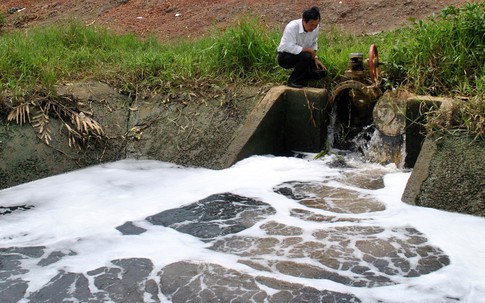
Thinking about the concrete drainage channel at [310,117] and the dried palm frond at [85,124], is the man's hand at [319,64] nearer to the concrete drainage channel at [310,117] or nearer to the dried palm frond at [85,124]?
the concrete drainage channel at [310,117]

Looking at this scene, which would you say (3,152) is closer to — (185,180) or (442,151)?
(185,180)

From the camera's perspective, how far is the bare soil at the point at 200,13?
9.89 metres

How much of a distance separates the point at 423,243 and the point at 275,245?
1.14m

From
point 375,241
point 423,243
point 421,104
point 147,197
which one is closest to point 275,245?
point 375,241

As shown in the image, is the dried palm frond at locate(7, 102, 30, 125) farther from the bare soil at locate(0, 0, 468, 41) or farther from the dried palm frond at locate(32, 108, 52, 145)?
the bare soil at locate(0, 0, 468, 41)

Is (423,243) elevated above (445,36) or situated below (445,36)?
below

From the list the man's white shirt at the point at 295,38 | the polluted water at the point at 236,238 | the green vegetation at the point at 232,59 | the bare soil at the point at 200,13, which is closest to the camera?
the polluted water at the point at 236,238

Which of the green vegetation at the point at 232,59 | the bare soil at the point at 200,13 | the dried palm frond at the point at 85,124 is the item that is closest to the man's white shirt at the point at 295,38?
the green vegetation at the point at 232,59

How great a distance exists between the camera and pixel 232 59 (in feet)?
25.3

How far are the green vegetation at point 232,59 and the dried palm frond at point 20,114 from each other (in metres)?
0.09

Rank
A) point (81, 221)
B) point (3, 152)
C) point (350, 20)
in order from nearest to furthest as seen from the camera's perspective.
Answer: point (81, 221) → point (3, 152) → point (350, 20)

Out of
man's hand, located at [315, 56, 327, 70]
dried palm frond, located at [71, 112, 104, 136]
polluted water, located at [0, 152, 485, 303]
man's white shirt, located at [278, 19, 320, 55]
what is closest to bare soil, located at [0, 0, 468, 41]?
man's white shirt, located at [278, 19, 320, 55]

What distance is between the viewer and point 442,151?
223 inches

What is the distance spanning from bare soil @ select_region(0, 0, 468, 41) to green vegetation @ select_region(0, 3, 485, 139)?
1.08 metres
